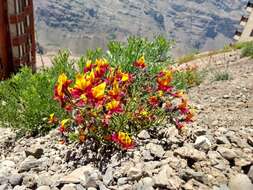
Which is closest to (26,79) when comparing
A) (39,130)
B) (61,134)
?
(39,130)

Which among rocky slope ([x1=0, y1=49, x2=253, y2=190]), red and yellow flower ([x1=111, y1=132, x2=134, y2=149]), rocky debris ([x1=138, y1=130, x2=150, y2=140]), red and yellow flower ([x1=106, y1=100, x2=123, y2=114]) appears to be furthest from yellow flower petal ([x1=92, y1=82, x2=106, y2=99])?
rocky debris ([x1=138, y1=130, x2=150, y2=140])

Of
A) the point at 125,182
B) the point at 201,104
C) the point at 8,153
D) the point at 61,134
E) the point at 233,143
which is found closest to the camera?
the point at 125,182

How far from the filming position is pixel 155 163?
445 centimetres

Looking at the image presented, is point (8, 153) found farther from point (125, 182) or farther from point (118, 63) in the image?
point (125, 182)

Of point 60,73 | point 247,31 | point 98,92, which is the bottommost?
point 247,31

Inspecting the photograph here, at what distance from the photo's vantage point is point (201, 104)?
6.96 metres

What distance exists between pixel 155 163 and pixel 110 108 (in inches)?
27.4

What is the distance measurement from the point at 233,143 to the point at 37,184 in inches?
76.2

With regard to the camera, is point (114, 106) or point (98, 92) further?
point (114, 106)

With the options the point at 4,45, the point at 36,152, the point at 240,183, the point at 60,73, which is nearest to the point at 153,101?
the point at 36,152

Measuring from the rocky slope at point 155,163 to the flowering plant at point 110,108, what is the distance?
0.17m

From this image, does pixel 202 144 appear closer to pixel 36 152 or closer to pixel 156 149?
pixel 156 149

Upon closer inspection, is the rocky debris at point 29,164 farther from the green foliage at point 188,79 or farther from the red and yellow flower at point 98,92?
the green foliage at point 188,79

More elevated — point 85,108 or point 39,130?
point 85,108
